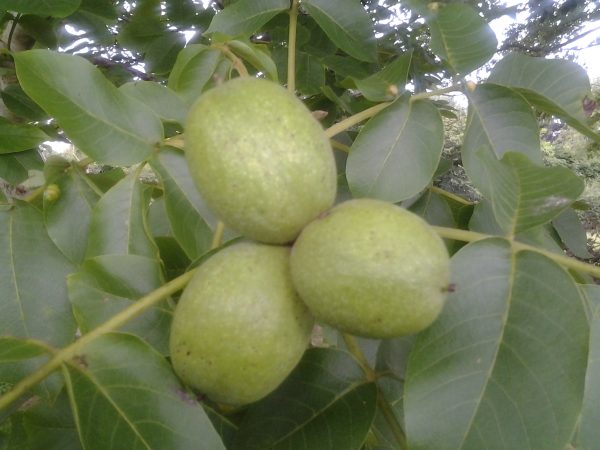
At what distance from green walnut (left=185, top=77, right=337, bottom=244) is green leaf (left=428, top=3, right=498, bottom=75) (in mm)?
501

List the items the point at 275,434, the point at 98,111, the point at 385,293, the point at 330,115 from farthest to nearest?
the point at 330,115, the point at 98,111, the point at 275,434, the point at 385,293

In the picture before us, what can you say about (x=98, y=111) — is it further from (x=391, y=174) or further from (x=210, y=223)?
(x=391, y=174)

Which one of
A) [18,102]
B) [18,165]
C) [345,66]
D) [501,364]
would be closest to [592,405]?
[501,364]

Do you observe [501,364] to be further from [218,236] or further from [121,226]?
[121,226]

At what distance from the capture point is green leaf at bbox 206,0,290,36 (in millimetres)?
1358

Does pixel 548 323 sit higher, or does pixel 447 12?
pixel 447 12

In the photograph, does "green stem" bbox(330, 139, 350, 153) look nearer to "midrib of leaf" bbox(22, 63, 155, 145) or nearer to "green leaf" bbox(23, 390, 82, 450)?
"midrib of leaf" bbox(22, 63, 155, 145)

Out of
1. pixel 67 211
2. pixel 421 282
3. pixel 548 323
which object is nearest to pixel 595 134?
pixel 548 323

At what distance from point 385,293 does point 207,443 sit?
0.33 meters

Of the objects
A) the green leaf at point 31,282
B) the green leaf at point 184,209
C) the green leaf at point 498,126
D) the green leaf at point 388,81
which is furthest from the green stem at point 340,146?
the green leaf at point 31,282

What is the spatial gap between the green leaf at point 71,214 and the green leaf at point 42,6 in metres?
0.48

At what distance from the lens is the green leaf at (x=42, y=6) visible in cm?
141

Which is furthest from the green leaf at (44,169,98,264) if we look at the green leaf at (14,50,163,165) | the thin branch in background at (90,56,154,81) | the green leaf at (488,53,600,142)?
the thin branch in background at (90,56,154,81)

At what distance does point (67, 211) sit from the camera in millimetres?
1196
